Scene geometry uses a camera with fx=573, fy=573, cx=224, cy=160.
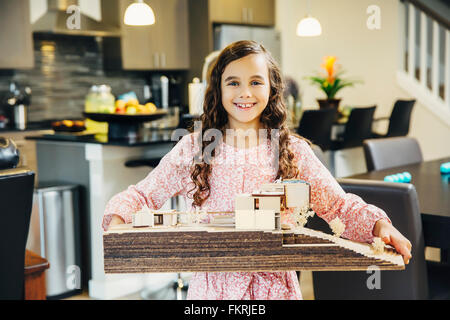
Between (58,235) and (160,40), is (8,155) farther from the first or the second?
(160,40)

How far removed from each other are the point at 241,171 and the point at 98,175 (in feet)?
6.50

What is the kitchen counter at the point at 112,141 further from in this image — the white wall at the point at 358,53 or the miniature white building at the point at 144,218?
the white wall at the point at 358,53

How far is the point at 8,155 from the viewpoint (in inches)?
64.3

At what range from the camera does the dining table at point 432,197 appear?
1880mm

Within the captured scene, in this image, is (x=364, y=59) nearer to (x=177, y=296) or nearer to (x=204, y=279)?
(x=177, y=296)

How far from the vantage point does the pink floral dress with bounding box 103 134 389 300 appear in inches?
50.6

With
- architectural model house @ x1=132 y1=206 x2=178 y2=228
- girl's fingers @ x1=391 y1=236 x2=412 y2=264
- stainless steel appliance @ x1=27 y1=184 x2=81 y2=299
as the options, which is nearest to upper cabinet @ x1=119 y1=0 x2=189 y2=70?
stainless steel appliance @ x1=27 y1=184 x2=81 y2=299

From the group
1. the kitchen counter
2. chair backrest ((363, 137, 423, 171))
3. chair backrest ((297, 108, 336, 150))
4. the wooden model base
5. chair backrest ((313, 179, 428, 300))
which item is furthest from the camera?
chair backrest ((297, 108, 336, 150))

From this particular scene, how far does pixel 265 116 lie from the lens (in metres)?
1.44

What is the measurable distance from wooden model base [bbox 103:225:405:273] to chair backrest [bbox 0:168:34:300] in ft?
2.18

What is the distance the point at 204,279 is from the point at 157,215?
35 cm

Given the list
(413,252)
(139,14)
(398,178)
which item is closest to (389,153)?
(398,178)

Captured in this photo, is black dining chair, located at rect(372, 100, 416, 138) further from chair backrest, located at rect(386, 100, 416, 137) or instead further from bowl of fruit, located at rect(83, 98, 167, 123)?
bowl of fruit, located at rect(83, 98, 167, 123)

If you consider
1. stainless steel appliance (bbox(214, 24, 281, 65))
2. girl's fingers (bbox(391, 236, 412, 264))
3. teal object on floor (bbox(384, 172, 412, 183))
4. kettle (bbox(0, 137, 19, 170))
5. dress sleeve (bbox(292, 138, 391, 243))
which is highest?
stainless steel appliance (bbox(214, 24, 281, 65))
